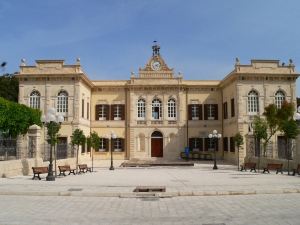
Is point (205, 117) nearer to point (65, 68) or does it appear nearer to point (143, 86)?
point (143, 86)

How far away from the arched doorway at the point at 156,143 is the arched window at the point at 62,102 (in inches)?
392

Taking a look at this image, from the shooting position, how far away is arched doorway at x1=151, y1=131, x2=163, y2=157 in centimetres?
4075

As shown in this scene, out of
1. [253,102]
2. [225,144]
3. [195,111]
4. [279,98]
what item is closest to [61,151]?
[195,111]

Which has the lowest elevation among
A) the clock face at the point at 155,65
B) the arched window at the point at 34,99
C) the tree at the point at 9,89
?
the arched window at the point at 34,99

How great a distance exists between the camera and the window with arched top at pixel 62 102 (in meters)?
36.6

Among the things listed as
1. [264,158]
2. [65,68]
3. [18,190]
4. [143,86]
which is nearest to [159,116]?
[143,86]

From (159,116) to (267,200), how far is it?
29.6 meters

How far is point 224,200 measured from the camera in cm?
1179

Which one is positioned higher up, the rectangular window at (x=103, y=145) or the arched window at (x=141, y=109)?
the arched window at (x=141, y=109)

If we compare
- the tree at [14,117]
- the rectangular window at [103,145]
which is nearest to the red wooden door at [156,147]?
the rectangular window at [103,145]

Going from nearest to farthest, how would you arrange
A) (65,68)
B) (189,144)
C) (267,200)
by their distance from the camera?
(267,200), (65,68), (189,144)

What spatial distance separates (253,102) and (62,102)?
18.3m

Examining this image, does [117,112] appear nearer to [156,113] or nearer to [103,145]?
[103,145]

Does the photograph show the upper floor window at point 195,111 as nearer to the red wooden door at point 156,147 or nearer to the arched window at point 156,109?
the arched window at point 156,109
